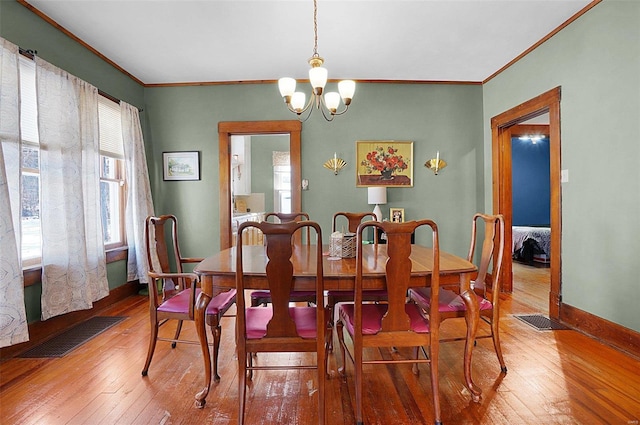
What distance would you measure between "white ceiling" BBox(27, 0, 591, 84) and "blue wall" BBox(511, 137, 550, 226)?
434cm

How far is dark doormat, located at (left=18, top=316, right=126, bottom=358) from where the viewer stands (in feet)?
8.54

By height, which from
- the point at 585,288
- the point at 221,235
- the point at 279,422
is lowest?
the point at 279,422

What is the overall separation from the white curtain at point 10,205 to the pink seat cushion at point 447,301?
2.81m

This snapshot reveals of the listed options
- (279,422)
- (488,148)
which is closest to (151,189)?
(279,422)

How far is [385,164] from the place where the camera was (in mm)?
4574

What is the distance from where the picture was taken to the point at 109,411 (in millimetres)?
1854

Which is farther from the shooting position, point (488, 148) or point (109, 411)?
point (488, 148)

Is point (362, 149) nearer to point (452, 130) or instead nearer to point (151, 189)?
point (452, 130)

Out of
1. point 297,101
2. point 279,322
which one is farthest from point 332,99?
point 279,322

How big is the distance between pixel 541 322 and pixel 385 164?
2453 mm

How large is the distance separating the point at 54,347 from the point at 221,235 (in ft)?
7.19

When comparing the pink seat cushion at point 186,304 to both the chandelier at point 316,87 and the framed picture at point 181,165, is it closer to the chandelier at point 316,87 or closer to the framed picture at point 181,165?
the chandelier at point 316,87

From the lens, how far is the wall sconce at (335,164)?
14.8 feet

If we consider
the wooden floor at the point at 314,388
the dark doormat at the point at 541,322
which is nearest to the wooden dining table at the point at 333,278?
the wooden floor at the point at 314,388
